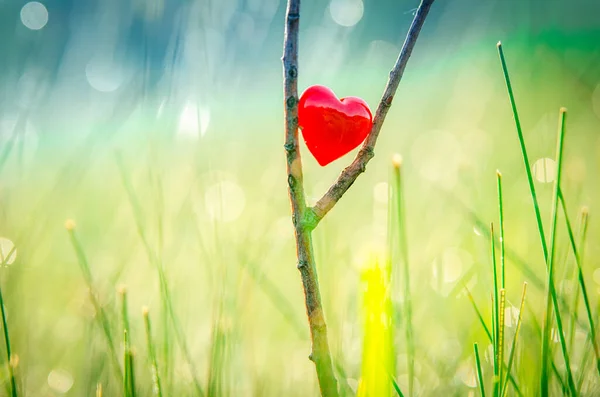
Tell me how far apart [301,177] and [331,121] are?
58mm

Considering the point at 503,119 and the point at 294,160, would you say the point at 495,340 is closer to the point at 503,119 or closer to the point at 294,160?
the point at 294,160

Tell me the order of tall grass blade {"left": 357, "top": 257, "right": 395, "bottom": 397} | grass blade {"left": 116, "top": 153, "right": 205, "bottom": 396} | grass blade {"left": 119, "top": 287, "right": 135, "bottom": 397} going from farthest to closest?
grass blade {"left": 116, "top": 153, "right": 205, "bottom": 396} → grass blade {"left": 119, "top": 287, "right": 135, "bottom": 397} → tall grass blade {"left": 357, "top": 257, "right": 395, "bottom": 397}

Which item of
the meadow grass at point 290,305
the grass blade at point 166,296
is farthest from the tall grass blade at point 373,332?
the grass blade at point 166,296

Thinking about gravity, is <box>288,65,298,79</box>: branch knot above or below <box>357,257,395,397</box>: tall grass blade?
above

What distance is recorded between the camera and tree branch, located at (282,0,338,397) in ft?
1.13

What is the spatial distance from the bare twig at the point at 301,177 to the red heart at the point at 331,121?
0.02m

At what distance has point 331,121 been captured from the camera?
1.29 feet

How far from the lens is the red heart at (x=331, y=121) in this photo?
1.30 ft

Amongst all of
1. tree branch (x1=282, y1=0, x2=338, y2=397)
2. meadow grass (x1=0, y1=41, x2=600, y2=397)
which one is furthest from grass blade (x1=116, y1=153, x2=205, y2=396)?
tree branch (x1=282, y1=0, x2=338, y2=397)

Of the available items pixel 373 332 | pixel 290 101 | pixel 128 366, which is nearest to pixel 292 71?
pixel 290 101

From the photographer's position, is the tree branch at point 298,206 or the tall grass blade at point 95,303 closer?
the tree branch at point 298,206

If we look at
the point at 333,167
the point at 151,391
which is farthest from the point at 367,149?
the point at 333,167

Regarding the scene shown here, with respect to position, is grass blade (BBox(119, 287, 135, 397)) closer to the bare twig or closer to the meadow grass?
the meadow grass

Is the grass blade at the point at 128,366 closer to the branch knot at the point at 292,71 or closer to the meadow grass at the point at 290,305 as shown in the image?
the meadow grass at the point at 290,305
